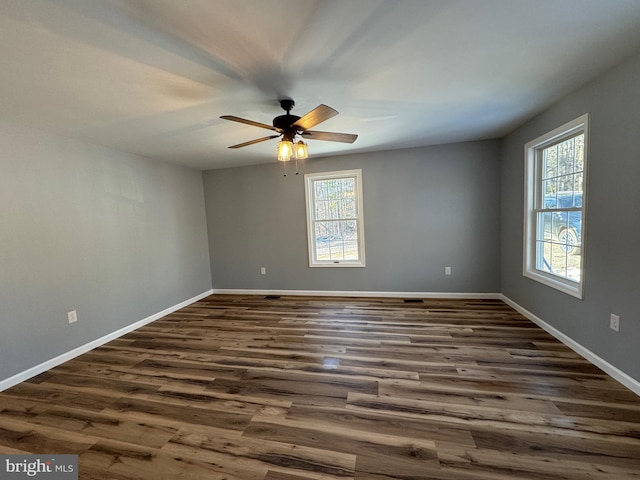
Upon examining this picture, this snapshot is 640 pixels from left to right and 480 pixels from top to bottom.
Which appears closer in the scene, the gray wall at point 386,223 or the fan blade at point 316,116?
the fan blade at point 316,116

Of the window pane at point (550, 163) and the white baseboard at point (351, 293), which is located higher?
the window pane at point (550, 163)

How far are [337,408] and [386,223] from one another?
293cm

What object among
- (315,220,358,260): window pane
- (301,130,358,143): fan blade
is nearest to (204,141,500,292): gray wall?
(315,220,358,260): window pane

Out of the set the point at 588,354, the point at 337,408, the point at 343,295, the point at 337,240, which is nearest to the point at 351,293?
the point at 343,295

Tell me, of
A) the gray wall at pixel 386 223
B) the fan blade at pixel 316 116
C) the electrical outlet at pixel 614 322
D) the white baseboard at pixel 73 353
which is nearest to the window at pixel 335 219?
the gray wall at pixel 386 223

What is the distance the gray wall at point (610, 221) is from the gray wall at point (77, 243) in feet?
16.3

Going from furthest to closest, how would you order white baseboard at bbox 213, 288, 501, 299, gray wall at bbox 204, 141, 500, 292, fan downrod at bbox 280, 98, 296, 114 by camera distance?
white baseboard at bbox 213, 288, 501, 299 → gray wall at bbox 204, 141, 500, 292 → fan downrod at bbox 280, 98, 296, 114

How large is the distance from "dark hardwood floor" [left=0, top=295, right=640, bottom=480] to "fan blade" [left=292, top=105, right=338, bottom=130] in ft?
6.81

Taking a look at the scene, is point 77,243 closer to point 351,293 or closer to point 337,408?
point 337,408

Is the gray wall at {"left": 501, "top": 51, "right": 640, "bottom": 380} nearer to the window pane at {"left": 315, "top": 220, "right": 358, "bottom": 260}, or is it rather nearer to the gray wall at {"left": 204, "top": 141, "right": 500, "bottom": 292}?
the gray wall at {"left": 204, "top": 141, "right": 500, "bottom": 292}

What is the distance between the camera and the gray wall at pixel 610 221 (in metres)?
1.87

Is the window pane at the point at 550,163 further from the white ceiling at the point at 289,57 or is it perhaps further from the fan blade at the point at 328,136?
the fan blade at the point at 328,136

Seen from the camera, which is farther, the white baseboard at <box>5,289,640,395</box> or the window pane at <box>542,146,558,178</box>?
the window pane at <box>542,146,558,178</box>

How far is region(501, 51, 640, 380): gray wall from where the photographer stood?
1868mm
